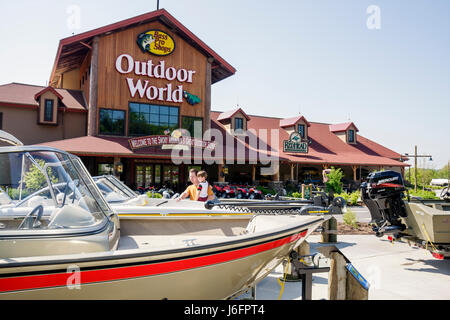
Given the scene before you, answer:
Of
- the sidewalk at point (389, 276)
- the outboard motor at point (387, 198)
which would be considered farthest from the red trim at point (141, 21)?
the outboard motor at point (387, 198)

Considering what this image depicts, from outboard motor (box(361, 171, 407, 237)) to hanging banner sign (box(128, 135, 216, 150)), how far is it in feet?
47.3

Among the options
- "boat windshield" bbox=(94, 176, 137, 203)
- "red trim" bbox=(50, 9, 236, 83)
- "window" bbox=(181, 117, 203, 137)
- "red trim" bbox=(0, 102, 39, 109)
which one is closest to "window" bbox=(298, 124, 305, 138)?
"red trim" bbox=(50, 9, 236, 83)

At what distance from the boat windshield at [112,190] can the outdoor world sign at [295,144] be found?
68.9 feet

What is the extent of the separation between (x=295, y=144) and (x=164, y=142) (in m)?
12.1

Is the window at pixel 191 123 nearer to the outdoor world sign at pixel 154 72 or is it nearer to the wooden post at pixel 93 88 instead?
the outdoor world sign at pixel 154 72

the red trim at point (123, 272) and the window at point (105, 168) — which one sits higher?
the window at point (105, 168)

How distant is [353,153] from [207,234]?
97.6 ft

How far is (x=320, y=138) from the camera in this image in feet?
109

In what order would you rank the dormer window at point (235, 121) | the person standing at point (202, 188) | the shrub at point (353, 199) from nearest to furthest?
the person standing at point (202, 188) → the shrub at point (353, 199) → the dormer window at point (235, 121)

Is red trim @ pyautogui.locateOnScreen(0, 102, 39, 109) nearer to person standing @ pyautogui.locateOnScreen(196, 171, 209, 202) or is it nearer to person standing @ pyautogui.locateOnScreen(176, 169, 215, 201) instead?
person standing @ pyautogui.locateOnScreen(176, 169, 215, 201)

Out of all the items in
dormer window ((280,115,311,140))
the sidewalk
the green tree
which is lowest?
the sidewalk

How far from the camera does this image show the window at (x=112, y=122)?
20625 mm

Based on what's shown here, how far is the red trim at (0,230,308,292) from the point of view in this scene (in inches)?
102
